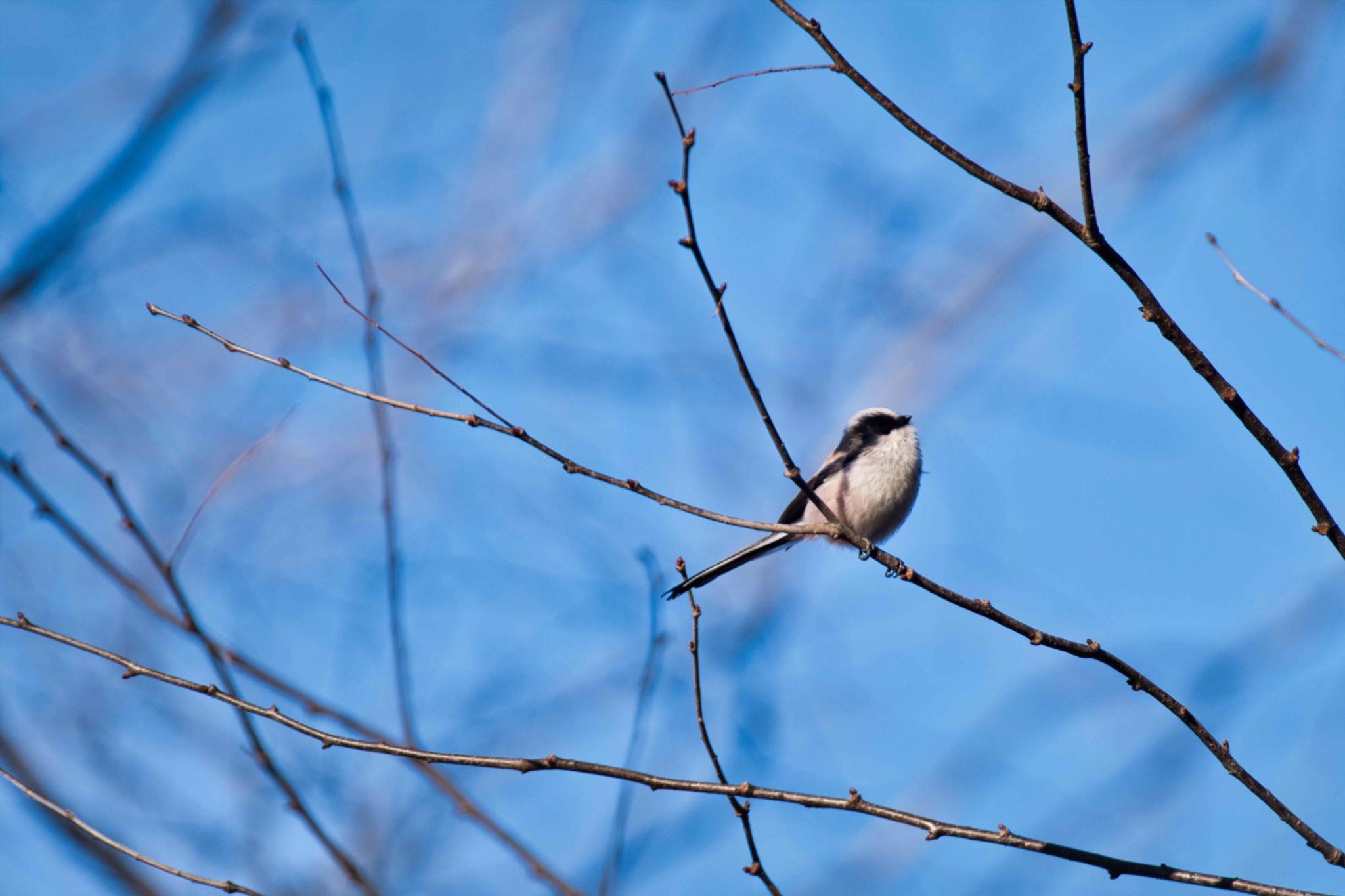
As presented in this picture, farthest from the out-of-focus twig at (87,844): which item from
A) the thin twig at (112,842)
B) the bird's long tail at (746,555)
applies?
the bird's long tail at (746,555)

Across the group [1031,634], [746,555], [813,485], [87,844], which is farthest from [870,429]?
[87,844]

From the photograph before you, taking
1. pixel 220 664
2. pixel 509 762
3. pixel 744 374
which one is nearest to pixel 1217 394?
pixel 744 374

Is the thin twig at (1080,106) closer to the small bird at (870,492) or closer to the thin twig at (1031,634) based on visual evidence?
the thin twig at (1031,634)

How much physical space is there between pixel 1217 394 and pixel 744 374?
0.94 meters

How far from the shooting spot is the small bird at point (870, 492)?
4.49 meters

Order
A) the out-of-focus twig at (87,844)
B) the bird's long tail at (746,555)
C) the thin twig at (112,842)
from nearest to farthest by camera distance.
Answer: the thin twig at (112,842) < the out-of-focus twig at (87,844) < the bird's long tail at (746,555)

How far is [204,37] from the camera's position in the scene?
3.77m

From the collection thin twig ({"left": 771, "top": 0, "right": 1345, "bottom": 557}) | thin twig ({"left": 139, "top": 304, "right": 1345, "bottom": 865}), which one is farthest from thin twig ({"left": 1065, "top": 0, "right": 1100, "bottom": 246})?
thin twig ({"left": 139, "top": 304, "right": 1345, "bottom": 865})

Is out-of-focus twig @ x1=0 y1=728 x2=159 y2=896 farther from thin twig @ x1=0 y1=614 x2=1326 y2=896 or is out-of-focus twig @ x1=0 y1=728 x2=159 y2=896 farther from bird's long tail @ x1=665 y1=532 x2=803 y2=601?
bird's long tail @ x1=665 y1=532 x2=803 y2=601

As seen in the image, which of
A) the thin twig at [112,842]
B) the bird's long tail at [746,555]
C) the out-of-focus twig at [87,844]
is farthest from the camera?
the bird's long tail at [746,555]

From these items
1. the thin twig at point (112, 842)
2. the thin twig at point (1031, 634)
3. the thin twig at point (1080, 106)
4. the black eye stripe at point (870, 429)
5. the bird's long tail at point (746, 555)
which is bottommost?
the thin twig at point (112, 842)

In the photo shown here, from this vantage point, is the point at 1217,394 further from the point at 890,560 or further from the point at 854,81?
the point at 890,560

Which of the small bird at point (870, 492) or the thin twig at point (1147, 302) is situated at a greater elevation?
the small bird at point (870, 492)

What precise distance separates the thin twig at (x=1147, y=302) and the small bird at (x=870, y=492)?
2448 mm
